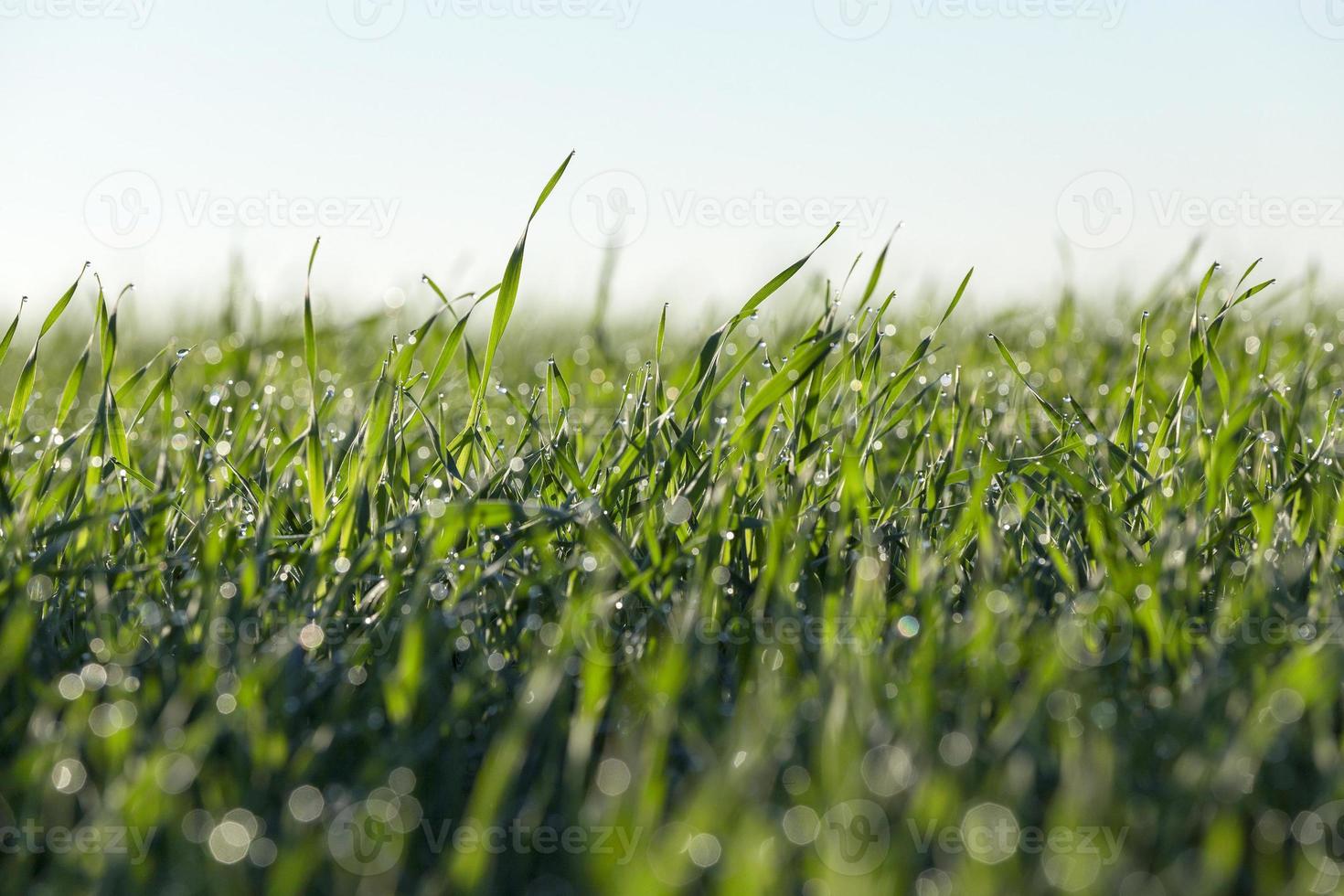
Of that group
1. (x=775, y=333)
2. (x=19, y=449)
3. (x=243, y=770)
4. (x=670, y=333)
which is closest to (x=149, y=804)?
(x=243, y=770)

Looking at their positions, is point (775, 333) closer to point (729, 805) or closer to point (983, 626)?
point (983, 626)

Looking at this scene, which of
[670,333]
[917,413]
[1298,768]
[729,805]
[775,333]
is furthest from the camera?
[670,333]

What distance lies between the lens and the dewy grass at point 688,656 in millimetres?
1122

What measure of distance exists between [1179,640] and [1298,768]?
221 mm

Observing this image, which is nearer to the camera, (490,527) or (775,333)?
(490,527)

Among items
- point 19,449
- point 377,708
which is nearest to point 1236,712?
point 377,708

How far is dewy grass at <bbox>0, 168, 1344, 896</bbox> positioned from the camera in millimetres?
1122

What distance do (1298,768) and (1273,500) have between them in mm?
496

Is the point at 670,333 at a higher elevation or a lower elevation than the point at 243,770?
lower

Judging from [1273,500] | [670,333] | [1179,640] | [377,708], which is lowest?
[670,333]

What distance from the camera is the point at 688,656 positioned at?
4.57ft

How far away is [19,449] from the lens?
102 inches

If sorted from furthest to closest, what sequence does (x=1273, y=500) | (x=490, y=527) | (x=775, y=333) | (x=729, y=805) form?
(x=775, y=333) → (x=490, y=527) → (x=1273, y=500) → (x=729, y=805)

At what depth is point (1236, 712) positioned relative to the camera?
1.30 meters
